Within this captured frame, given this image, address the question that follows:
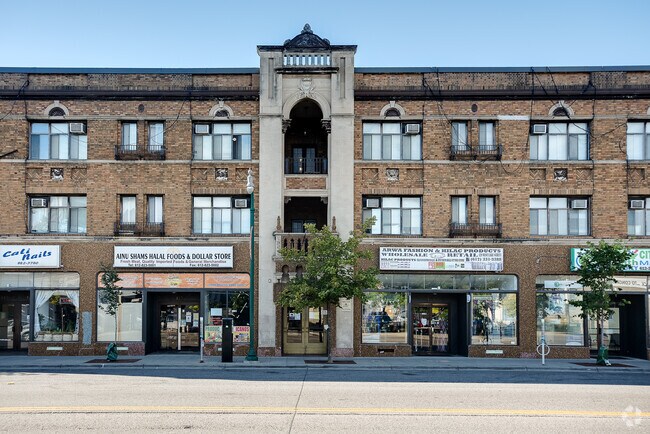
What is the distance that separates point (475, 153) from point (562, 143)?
12.1 ft

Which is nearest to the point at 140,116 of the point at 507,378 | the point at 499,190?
the point at 499,190

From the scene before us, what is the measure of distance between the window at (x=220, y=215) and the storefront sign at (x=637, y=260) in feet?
43.1

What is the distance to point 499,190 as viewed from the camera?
25.5m

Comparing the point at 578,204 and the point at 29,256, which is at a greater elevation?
the point at 578,204

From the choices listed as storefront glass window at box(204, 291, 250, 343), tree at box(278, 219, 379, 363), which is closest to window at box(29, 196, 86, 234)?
storefront glass window at box(204, 291, 250, 343)

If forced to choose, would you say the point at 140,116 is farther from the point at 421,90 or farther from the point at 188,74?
the point at 421,90

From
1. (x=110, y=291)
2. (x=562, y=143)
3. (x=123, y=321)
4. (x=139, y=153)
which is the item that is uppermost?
(x=562, y=143)

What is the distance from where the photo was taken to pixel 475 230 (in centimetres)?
2523

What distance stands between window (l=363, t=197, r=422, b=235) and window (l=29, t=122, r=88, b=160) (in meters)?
11.9

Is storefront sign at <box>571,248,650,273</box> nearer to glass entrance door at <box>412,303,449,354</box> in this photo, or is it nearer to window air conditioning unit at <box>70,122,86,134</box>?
glass entrance door at <box>412,303,449,354</box>

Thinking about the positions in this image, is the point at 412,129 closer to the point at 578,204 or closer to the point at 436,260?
the point at 436,260

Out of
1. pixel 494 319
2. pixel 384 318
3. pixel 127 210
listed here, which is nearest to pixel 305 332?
pixel 384 318

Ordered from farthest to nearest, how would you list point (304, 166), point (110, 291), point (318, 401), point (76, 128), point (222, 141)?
1. point (304, 166)
2. point (222, 141)
3. point (76, 128)
4. point (110, 291)
5. point (318, 401)

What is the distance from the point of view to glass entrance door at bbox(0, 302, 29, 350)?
2570cm
